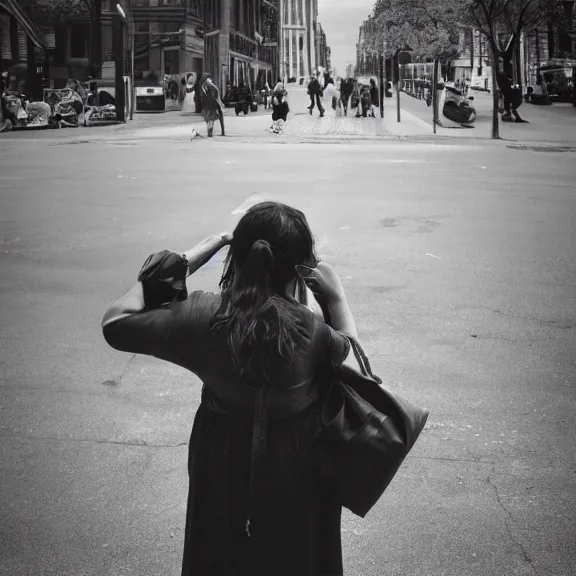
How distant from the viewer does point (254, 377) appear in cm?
236

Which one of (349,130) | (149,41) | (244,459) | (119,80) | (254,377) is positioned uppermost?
(149,41)

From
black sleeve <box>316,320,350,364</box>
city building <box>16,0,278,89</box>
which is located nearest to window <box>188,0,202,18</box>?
city building <box>16,0,278,89</box>

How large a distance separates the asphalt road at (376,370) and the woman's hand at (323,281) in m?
1.42

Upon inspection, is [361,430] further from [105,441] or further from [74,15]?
[74,15]

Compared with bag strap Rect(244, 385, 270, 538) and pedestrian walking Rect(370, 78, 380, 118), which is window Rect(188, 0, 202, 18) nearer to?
pedestrian walking Rect(370, 78, 380, 118)

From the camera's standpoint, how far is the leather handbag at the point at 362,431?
2.36 metres

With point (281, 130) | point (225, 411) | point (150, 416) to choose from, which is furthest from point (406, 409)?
point (281, 130)

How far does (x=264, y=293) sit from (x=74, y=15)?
50.5 meters

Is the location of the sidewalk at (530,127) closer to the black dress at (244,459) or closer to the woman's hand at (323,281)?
the woman's hand at (323,281)

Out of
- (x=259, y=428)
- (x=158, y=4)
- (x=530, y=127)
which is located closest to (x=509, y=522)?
(x=259, y=428)

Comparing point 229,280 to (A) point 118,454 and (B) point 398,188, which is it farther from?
(B) point 398,188

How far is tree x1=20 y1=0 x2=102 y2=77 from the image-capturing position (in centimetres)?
4728

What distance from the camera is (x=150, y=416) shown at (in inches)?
202

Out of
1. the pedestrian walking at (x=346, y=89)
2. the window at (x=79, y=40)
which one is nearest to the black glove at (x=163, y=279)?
the pedestrian walking at (x=346, y=89)
